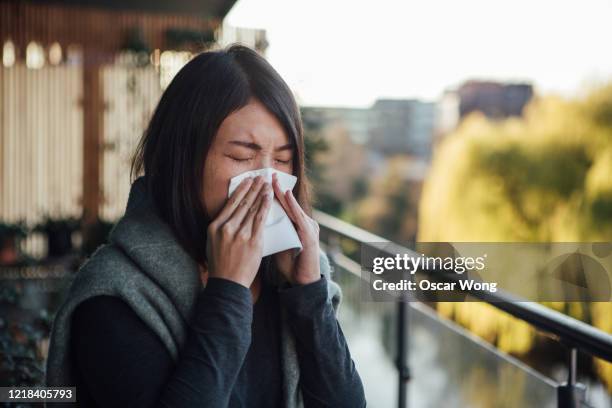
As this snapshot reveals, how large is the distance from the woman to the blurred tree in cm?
877

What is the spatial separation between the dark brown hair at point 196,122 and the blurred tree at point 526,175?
29.1ft

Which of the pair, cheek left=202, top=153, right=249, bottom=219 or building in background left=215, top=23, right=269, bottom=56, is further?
building in background left=215, top=23, right=269, bottom=56

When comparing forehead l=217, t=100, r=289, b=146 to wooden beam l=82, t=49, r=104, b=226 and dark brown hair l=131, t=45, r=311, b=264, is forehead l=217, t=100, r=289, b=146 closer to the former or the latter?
dark brown hair l=131, t=45, r=311, b=264

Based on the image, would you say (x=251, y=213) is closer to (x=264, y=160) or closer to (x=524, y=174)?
(x=264, y=160)

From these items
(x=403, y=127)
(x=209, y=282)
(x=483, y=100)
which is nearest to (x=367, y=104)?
(x=483, y=100)

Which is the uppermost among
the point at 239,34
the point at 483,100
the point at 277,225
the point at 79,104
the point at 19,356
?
the point at 483,100

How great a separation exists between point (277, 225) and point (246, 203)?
0.22ft

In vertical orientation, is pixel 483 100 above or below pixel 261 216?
above

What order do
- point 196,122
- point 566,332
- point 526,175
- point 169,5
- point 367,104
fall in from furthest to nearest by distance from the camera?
point 367,104 → point 526,175 → point 169,5 → point 566,332 → point 196,122

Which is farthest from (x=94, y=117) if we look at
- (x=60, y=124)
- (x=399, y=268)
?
(x=399, y=268)

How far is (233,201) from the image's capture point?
90 centimetres

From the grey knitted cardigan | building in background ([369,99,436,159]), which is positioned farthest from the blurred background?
building in background ([369,99,436,159])

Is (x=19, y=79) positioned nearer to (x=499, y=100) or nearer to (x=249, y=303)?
(x=249, y=303)

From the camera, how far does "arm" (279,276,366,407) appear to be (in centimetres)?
97
